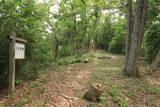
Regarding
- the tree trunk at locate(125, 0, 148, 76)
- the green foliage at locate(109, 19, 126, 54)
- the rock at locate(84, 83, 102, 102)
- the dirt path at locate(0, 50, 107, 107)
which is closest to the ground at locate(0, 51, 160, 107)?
the dirt path at locate(0, 50, 107, 107)

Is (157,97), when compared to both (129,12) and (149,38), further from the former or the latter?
(149,38)

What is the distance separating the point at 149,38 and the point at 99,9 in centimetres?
516

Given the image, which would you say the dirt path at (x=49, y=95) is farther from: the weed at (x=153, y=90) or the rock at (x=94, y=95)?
the weed at (x=153, y=90)

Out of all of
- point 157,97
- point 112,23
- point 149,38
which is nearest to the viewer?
point 157,97

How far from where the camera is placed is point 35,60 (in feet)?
15.0

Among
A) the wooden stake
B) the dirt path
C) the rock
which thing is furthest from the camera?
the wooden stake

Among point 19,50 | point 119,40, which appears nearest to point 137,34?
point 19,50

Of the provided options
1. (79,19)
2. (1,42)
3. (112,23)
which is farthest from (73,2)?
(112,23)

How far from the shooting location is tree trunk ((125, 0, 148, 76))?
4.30 meters

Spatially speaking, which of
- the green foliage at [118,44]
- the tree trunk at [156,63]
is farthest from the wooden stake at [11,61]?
the green foliage at [118,44]

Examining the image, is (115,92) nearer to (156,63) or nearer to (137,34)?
(137,34)

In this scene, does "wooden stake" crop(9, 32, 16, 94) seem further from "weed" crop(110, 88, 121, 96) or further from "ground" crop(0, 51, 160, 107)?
"weed" crop(110, 88, 121, 96)

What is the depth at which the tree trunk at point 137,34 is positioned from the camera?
4.30 metres

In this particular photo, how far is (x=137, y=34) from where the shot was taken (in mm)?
4402
